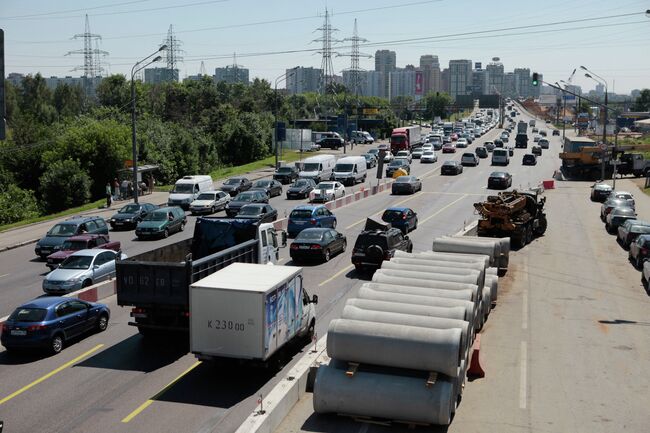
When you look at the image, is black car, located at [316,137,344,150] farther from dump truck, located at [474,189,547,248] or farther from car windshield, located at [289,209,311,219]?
car windshield, located at [289,209,311,219]

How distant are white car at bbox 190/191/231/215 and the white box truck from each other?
27826mm

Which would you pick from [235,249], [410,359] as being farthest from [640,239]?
[410,359]

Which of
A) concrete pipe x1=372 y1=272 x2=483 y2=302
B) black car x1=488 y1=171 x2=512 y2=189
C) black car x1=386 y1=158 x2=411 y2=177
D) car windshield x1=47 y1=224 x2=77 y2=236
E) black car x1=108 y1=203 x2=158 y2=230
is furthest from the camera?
black car x1=386 y1=158 x2=411 y2=177

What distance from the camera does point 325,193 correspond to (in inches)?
1889

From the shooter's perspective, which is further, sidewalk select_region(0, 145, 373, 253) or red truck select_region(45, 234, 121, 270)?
sidewalk select_region(0, 145, 373, 253)

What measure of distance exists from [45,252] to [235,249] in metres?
15.2

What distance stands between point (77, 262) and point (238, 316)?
12.2m

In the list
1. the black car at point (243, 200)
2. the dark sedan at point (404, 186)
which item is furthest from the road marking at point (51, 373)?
the dark sedan at point (404, 186)

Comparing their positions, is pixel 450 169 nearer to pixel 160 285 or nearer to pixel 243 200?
pixel 243 200

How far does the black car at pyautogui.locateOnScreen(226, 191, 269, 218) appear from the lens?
1633 inches

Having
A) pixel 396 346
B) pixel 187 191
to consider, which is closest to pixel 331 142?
pixel 187 191

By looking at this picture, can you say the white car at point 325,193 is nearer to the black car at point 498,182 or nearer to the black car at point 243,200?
the black car at point 243,200

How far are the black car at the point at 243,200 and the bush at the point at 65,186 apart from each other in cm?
1644

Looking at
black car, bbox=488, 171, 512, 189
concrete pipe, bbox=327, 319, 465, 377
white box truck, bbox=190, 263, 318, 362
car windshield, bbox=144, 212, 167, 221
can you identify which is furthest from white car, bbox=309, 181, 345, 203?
concrete pipe, bbox=327, 319, 465, 377
